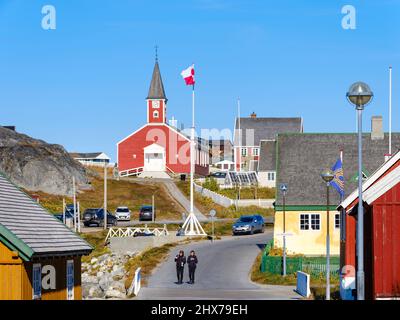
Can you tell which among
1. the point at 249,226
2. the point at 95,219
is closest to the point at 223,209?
the point at 95,219

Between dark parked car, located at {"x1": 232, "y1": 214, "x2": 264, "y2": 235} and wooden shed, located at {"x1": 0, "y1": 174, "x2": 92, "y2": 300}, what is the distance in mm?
36058

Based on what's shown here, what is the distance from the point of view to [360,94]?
71.0 ft

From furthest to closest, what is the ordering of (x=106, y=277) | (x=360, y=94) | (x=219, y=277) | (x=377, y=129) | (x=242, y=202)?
(x=242, y=202), (x=377, y=129), (x=106, y=277), (x=219, y=277), (x=360, y=94)

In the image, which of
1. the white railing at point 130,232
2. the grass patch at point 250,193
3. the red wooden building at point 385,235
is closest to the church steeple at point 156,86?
the grass patch at point 250,193

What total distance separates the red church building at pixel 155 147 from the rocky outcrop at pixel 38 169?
52.1 ft

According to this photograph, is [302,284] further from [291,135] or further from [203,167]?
[203,167]

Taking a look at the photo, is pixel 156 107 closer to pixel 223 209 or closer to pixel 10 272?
pixel 223 209

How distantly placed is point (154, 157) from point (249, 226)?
47326 millimetres

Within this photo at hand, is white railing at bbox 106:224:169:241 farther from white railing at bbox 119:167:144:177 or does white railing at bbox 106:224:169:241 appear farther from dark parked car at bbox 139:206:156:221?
white railing at bbox 119:167:144:177

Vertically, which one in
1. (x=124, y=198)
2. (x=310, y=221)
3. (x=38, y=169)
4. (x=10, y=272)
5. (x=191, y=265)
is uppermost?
(x=38, y=169)

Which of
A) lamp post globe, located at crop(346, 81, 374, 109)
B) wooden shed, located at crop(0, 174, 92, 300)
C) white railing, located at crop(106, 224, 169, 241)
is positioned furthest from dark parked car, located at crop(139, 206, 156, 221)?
lamp post globe, located at crop(346, 81, 374, 109)

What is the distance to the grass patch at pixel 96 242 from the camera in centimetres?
5648

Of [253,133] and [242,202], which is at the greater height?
[253,133]
